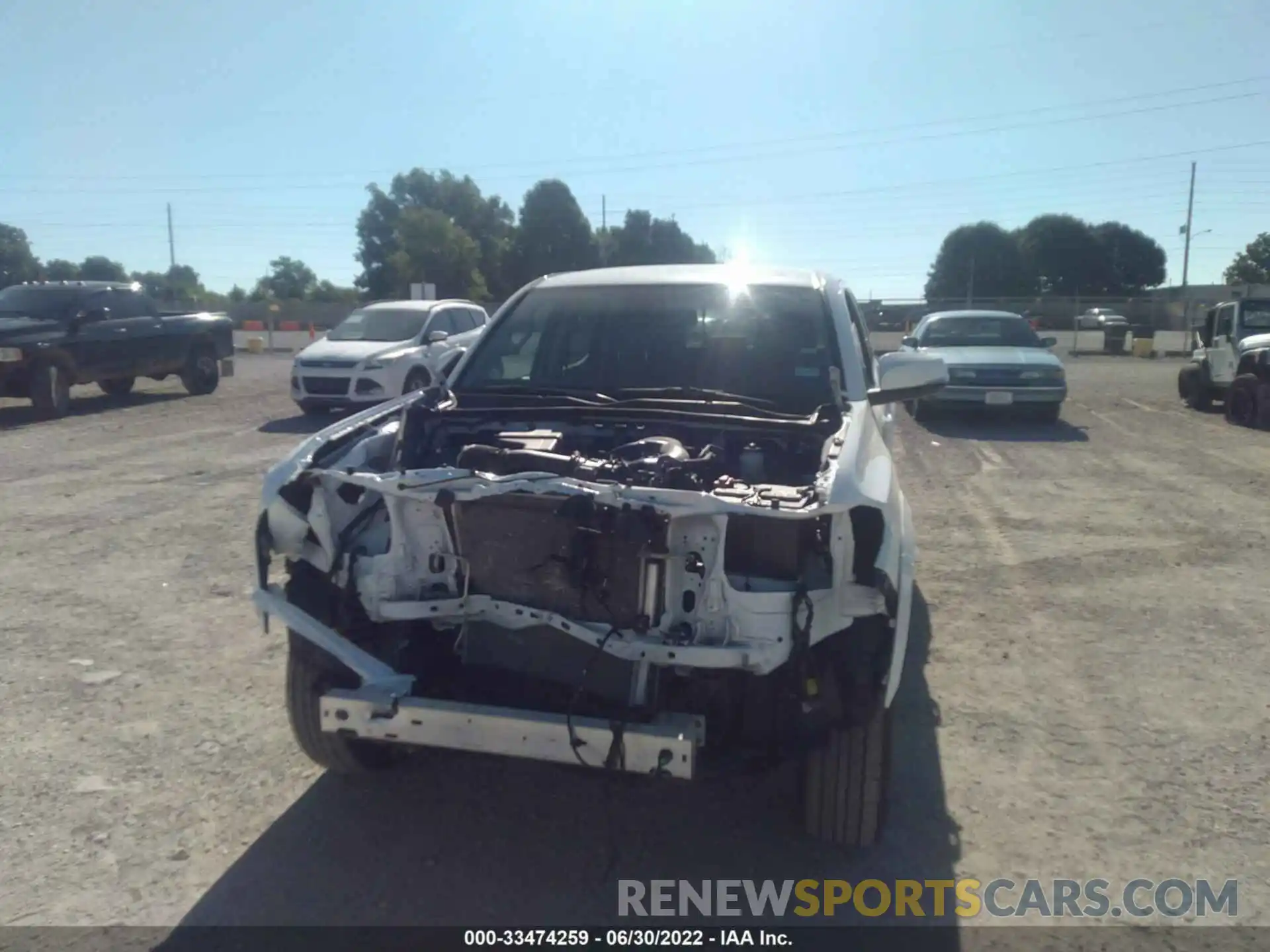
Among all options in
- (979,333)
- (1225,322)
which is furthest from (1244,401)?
(979,333)

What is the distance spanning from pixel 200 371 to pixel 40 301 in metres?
3.07

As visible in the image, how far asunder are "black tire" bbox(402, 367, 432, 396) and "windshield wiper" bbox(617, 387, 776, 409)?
33.8ft

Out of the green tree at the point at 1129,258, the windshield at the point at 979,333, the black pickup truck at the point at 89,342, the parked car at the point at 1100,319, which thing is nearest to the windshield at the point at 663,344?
the windshield at the point at 979,333

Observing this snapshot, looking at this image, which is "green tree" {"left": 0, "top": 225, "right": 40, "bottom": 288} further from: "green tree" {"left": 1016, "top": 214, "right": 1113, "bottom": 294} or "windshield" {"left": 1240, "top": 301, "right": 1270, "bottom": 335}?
"green tree" {"left": 1016, "top": 214, "right": 1113, "bottom": 294}

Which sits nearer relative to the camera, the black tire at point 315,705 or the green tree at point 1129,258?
the black tire at point 315,705

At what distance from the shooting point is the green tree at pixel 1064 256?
8006 centimetres

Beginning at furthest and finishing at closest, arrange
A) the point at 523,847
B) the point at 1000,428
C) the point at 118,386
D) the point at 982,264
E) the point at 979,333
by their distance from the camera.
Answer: the point at 982,264 < the point at 118,386 < the point at 979,333 < the point at 1000,428 < the point at 523,847

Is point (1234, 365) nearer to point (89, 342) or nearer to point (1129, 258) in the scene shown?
point (89, 342)

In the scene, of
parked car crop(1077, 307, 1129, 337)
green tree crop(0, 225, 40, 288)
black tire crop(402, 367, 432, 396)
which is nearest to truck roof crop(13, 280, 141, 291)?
black tire crop(402, 367, 432, 396)

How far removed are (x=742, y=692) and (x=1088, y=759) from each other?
68.5 inches

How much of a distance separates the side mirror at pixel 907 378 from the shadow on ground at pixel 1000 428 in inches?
340

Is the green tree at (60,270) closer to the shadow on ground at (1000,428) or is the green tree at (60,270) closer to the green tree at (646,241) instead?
the green tree at (646,241)

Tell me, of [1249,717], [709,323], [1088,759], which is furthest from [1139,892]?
[709,323]

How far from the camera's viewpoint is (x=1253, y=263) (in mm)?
77000
